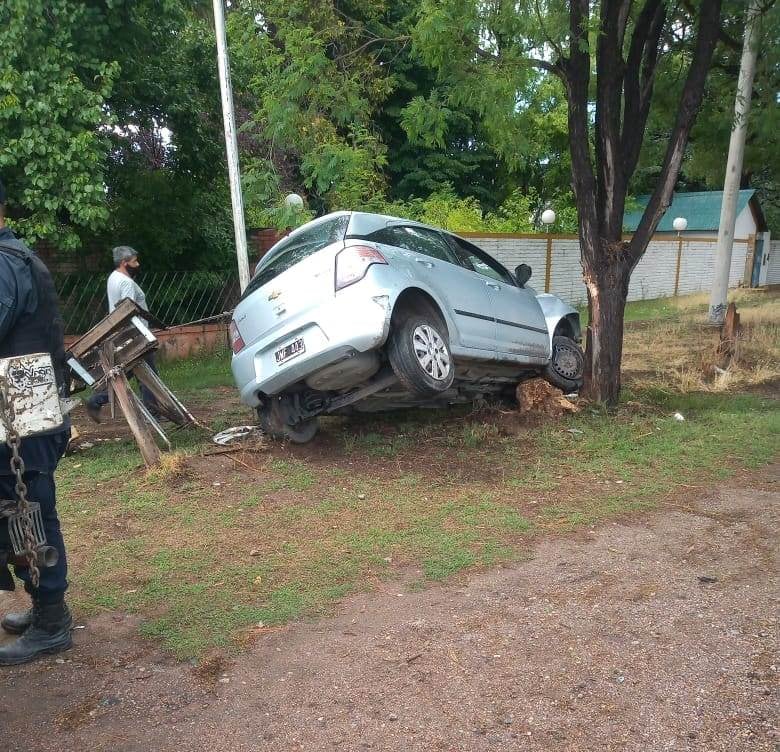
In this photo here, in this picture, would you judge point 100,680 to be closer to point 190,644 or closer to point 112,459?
point 190,644

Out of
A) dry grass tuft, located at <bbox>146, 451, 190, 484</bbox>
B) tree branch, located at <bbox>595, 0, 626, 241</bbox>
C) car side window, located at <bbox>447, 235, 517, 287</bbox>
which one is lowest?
dry grass tuft, located at <bbox>146, 451, 190, 484</bbox>

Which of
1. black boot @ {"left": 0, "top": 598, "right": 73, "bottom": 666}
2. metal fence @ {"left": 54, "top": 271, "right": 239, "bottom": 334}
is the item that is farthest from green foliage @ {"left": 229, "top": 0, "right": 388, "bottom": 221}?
black boot @ {"left": 0, "top": 598, "right": 73, "bottom": 666}

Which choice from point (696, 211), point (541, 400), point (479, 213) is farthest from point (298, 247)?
point (696, 211)

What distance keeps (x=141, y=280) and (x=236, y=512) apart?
7.42 metres

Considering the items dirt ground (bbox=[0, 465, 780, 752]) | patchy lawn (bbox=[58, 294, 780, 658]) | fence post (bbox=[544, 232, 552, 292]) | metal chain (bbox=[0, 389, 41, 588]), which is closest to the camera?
dirt ground (bbox=[0, 465, 780, 752])

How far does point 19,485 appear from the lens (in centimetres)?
304

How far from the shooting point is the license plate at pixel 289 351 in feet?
18.3

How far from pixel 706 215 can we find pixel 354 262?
88.3ft

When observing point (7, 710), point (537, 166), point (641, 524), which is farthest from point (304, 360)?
point (537, 166)

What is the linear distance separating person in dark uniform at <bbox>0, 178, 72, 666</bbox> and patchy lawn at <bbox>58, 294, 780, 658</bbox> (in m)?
0.46

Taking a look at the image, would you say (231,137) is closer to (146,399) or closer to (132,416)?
(146,399)

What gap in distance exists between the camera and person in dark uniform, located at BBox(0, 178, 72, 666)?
3.19 metres

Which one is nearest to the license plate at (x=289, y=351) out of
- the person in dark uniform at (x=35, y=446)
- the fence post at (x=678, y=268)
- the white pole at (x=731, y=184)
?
the person in dark uniform at (x=35, y=446)

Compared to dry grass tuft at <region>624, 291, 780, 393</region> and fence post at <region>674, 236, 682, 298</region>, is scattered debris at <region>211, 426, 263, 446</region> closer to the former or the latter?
dry grass tuft at <region>624, 291, 780, 393</region>
